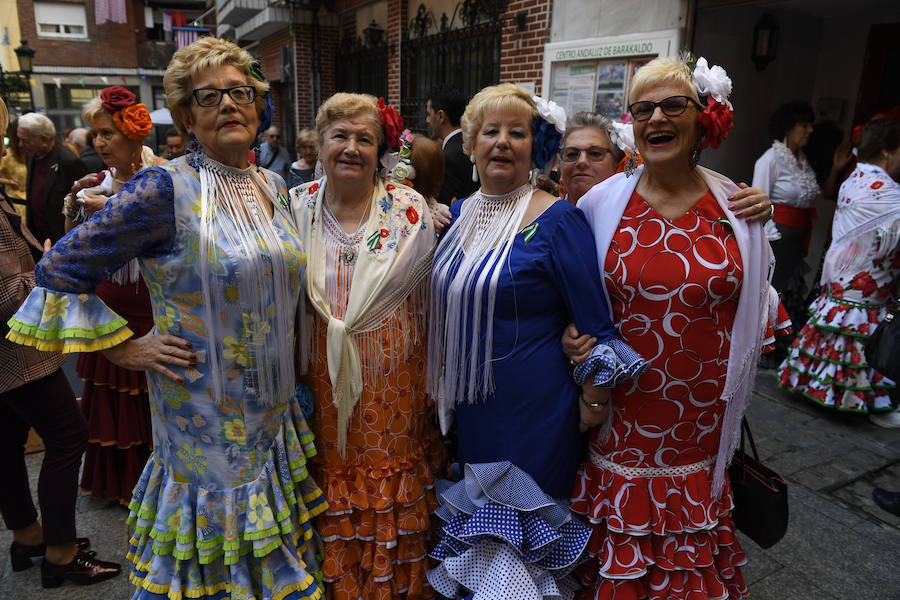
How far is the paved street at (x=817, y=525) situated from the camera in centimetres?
270

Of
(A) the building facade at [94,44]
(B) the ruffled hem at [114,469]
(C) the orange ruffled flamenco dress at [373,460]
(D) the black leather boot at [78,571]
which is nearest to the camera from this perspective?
(C) the orange ruffled flamenco dress at [373,460]

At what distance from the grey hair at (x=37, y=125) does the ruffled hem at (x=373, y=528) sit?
4.64 m

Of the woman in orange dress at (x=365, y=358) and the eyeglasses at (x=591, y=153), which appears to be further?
the eyeglasses at (x=591, y=153)

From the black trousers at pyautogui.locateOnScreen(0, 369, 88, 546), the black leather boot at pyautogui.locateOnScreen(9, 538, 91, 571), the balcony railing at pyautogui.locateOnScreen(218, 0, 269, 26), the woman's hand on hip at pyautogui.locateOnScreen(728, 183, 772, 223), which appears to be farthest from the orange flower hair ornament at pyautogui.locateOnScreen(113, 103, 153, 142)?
the balcony railing at pyautogui.locateOnScreen(218, 0, 269, 26)

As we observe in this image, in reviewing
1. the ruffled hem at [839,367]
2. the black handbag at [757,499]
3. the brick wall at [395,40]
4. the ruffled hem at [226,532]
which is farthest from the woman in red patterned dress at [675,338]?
the brick wall at [395,40]

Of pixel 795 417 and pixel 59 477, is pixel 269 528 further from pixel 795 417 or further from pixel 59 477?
pixel 795 417

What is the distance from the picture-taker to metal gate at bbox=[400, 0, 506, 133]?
7.49 meters

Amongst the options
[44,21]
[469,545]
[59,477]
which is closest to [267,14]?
[59,477]

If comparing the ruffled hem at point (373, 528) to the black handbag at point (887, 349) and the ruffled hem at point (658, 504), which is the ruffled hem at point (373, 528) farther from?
the black handbag at point (887, 349)

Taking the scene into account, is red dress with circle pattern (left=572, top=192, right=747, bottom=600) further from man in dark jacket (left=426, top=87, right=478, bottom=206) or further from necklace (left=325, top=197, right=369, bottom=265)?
man in dark jacket (left=426, top=87, right=478, bottom=206)

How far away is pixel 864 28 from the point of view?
5430 mm

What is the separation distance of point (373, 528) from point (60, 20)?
33314mm

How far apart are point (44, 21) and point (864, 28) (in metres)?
32.5

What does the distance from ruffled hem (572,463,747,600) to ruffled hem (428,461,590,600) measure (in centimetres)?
13
